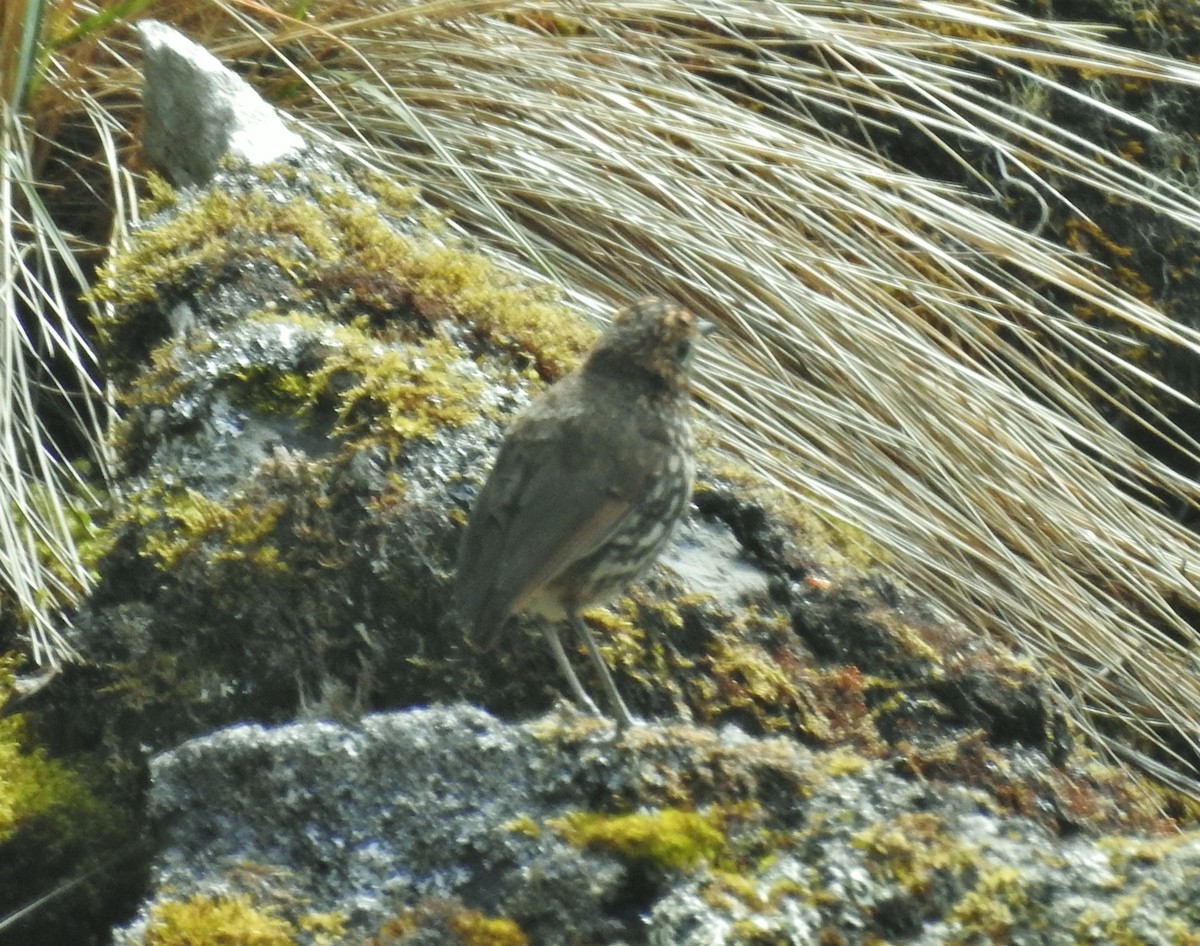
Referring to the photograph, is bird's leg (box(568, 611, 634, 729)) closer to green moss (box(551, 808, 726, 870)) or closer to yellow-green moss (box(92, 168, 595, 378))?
green moss (box(551, 808, 726, 870))

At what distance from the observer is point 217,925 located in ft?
6.48

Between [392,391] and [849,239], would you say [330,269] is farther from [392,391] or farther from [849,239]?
[849,239]

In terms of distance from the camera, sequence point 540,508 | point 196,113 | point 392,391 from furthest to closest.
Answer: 1. point 196,113
2. point 392,391
3. point 540,508

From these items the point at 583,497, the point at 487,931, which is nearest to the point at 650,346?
the point at 583,497

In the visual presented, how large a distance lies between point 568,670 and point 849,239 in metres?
1.89

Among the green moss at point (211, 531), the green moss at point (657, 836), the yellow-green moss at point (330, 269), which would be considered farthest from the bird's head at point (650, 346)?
the green moss at point (657, 836)

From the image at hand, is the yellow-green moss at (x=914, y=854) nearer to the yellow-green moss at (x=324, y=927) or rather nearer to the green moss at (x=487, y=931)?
the green moss at (x=487, y=931)

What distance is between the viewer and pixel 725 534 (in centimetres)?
298

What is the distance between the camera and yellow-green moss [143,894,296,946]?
1960mm

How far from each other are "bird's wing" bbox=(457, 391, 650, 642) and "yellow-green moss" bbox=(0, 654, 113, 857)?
0.75 metres

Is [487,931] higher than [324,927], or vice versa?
[487,931]

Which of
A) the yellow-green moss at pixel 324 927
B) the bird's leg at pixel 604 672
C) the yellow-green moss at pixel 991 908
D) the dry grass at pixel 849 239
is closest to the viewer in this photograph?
the yellow-green moss at pixel 991 908

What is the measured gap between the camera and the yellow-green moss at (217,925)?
196cm

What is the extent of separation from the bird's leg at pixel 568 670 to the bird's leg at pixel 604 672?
0.11 ft
